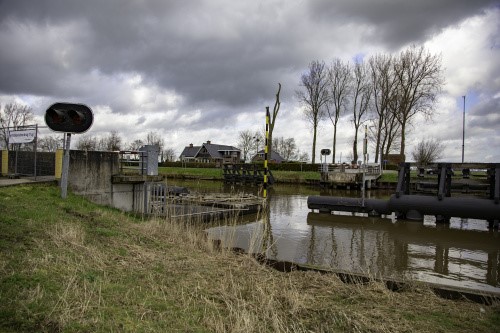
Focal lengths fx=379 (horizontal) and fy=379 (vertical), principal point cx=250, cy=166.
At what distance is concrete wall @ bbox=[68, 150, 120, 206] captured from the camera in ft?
28.8

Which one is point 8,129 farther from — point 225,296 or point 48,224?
point 225,296

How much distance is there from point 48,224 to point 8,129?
22.2ft

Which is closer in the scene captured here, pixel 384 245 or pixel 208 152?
pixel 384 245

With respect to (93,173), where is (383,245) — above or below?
below

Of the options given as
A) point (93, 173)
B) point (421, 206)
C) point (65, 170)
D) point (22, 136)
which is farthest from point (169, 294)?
point (421, 206)

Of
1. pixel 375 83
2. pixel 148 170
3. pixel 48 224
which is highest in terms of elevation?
pixel 375 83

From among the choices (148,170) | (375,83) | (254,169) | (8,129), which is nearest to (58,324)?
(148,170)

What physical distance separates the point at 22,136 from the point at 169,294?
8.45 meters

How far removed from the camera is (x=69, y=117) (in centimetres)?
773

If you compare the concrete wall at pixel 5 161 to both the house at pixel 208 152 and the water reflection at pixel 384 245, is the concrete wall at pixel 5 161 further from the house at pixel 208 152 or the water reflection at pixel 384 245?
the house at pixel 208 152

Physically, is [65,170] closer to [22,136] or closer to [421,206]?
[22,136]

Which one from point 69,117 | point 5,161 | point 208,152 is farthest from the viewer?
point 208,152

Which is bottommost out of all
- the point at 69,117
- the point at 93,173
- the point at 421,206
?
the point at 421,206

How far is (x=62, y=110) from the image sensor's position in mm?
7668
